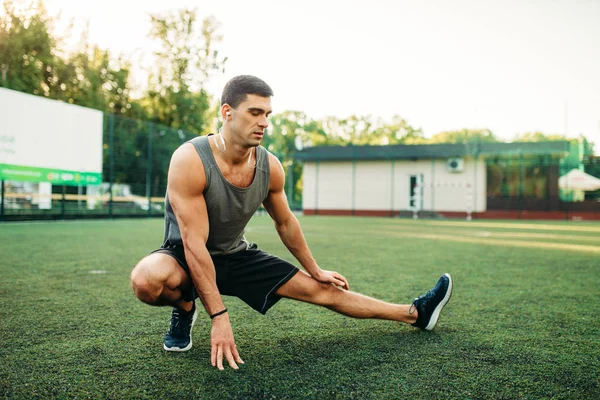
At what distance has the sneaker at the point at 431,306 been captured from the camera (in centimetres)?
296

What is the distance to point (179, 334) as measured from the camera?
2.56 meters

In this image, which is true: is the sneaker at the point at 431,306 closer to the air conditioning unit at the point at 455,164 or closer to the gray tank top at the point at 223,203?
the gray tank top at the point at 223,203

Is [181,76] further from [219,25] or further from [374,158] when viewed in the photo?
[374,158]

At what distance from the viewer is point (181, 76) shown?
104ft

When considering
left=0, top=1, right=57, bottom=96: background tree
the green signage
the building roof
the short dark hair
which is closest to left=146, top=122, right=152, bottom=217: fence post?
the green signage

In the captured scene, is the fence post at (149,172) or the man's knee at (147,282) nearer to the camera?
the man's knee at (147,282)

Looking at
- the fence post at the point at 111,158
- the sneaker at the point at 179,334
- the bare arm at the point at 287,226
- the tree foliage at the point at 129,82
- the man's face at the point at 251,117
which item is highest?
the tree foliage at the point at 129,82

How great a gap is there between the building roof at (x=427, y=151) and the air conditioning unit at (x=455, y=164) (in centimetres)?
29

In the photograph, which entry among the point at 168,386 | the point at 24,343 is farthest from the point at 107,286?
the point at 168,386

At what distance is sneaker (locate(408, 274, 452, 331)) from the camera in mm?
2957

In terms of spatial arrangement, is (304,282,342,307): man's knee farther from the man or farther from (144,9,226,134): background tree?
(144,9,226,134): background tree

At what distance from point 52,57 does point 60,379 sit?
84.5 ft

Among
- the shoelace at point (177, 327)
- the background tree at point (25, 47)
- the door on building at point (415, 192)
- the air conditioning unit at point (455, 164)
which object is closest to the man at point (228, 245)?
the shoelace at point (177, 327)

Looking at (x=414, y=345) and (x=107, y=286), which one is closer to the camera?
(x=414, y=345)
